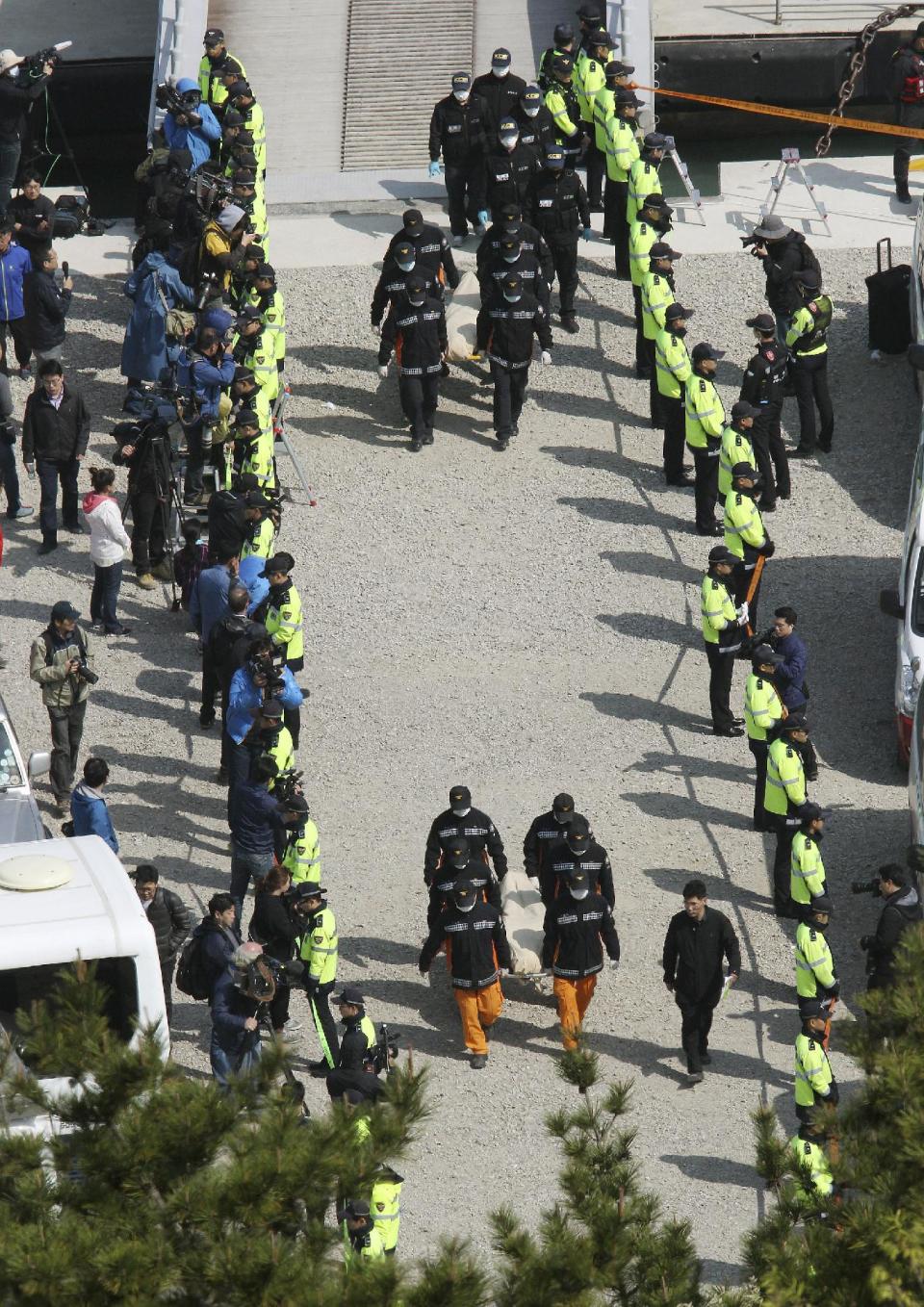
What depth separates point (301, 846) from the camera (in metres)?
15.5

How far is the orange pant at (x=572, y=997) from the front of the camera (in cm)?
1538

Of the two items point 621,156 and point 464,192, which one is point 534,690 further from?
point 464,192

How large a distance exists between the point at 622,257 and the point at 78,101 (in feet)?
31.1

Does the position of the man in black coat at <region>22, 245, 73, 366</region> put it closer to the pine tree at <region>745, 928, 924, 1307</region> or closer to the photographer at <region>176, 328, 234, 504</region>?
the photographer at <region>176, 328, 234, 504</region>

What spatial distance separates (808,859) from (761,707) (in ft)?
5.09

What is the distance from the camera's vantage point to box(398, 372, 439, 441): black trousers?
2161 cm

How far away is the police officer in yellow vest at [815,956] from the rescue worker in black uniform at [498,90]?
11.1m

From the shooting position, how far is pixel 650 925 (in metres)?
16.5

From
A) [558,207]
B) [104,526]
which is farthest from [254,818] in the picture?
[558,207]

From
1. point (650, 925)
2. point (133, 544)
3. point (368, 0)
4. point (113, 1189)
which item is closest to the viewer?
point (113, 1189)

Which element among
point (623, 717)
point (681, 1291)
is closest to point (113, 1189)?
point (681, 1291)

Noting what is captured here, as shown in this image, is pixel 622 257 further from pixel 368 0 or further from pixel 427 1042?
pixel 427 1042

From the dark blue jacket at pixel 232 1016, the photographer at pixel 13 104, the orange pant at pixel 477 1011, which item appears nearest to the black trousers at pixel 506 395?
the photographer at pixel 13 104

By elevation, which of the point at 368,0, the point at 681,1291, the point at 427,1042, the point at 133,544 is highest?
the point at 368,0
